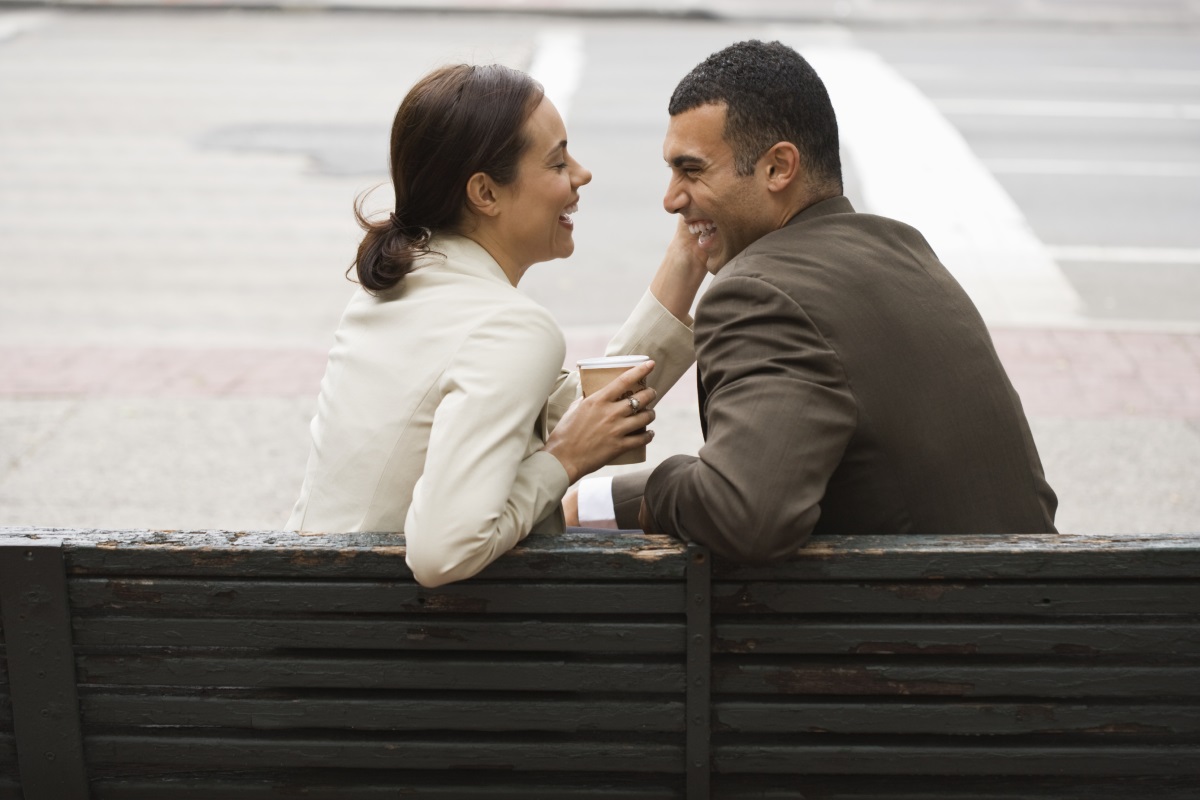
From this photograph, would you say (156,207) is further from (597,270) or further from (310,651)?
(310,651)

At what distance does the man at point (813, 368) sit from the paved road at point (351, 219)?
72cm

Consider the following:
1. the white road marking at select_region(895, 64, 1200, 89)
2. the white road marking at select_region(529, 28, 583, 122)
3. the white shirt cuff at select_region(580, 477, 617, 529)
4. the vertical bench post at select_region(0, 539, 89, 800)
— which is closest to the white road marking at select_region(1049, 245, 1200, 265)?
the white road marking at select_region(529, 28, 583, 122)

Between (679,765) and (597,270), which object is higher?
(679,765)

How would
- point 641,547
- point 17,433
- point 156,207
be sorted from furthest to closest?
point 156,207
point 17,433
point 641,547

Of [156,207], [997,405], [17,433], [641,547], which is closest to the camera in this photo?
[641,547]

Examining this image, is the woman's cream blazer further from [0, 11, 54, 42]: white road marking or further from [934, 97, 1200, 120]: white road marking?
[0, 11, 54, 42]: white road marking

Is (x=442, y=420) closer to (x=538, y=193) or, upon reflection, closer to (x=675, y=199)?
(x=538, y=193)

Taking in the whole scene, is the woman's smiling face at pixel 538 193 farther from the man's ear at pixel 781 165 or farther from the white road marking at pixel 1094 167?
the white road marking at pixel 1094 167

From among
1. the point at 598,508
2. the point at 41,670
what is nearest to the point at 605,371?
the point at 598,508

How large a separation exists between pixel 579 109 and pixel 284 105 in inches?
126

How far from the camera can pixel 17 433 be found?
22.1 feet

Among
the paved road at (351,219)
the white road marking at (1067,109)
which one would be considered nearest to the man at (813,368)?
the paved road at (351,219)

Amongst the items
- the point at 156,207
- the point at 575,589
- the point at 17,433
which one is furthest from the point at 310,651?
the point at 156,207

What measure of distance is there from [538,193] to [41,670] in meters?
1.38
